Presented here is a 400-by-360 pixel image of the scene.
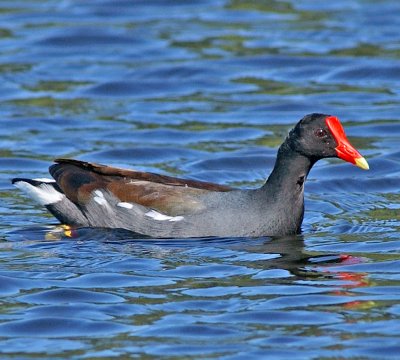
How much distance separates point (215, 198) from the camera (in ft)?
35.2

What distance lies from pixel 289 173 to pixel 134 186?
1.32 meters

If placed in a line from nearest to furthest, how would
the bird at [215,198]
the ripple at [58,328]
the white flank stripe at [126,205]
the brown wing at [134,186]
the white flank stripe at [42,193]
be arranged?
1. the ripple at [58,328]
2. the bird at [215,198]
3. the brown wing at [134,186]
4. the white flank stripe at [126,205]
5. the white flank stripe at [42,193]

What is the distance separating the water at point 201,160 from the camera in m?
8.37

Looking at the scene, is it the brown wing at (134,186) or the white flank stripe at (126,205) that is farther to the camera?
the white flank stripe at (126,205)

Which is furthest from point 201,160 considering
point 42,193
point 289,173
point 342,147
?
point 342,147

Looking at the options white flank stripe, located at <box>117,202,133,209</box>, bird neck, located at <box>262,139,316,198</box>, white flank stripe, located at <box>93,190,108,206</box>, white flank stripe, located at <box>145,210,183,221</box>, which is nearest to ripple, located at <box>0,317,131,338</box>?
white flank stripe, located at <box>145,210,183,221</box>

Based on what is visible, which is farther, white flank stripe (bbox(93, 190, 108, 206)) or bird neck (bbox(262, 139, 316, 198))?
white flank stripe (bbox(93, 190, 108, 206))

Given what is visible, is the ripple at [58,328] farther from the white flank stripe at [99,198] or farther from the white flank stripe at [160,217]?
the white flank stripe at [99,198]

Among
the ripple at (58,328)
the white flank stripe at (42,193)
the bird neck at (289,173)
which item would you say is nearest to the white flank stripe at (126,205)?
the white flank stripe at (42,193)

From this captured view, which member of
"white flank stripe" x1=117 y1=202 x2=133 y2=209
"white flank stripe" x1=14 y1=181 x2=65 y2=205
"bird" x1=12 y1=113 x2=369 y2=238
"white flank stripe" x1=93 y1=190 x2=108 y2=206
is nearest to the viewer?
"bird" x1=12 y1=113 x2=369 y2=238

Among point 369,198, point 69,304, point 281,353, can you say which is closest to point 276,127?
point 369,198

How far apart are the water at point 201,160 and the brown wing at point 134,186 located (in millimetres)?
318

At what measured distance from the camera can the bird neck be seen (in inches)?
427

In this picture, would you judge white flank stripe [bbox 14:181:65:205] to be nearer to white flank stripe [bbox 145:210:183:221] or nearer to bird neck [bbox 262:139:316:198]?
white flank stripe [bbox 145:210:183:221]
